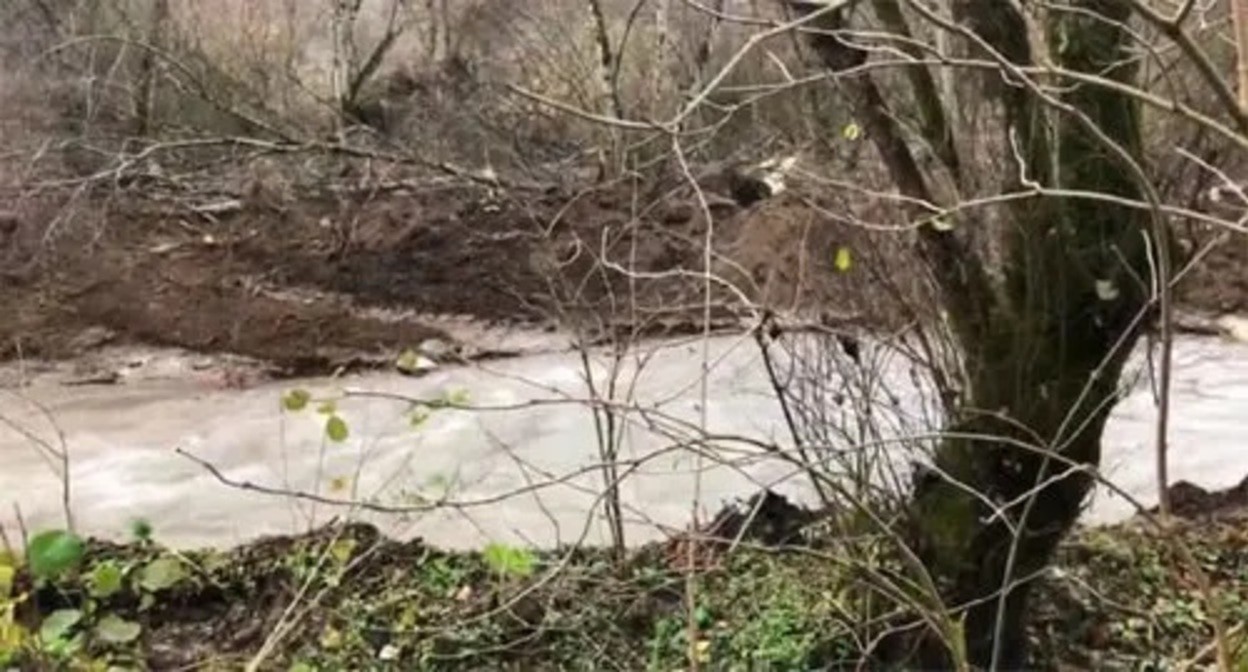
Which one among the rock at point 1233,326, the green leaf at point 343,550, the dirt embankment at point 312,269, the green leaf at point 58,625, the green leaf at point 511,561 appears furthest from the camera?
the dirt embankment at point 312,269

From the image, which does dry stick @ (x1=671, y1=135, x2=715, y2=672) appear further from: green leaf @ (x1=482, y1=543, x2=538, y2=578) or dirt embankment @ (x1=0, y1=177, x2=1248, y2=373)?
dirt embankment @ (x1=0, y1=177, x2=1248, y2=373)

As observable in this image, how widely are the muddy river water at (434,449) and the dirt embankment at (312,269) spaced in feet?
2.29

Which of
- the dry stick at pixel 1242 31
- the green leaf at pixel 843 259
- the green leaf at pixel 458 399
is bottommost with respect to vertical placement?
the green leaf at pixel 458 399

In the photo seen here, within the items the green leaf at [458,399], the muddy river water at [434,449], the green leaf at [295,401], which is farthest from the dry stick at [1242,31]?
the muddy river water at [434,449]

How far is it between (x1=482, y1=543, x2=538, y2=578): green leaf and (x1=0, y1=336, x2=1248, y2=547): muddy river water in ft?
2.01

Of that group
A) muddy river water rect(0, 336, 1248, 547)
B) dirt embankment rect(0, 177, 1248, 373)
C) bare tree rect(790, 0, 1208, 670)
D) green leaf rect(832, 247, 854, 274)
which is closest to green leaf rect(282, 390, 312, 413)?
bare tree rect(790, 0, 1208, 670)

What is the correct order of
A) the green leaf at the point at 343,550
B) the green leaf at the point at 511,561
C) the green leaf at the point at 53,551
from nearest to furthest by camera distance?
1. the green leaf at the point at 53,551
2. the green leaf at the point at 511,561
3. the green leaf at the point at 343,550

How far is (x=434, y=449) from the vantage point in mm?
8102

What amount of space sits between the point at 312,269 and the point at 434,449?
448 centimetres

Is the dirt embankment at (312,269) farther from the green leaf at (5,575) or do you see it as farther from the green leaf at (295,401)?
the green leaf at (5,575)

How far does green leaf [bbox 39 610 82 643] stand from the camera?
2.58 meters

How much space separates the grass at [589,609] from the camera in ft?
16.1

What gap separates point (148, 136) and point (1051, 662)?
9.29 meters

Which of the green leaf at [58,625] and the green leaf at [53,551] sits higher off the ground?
the green leaf at [53,551]
